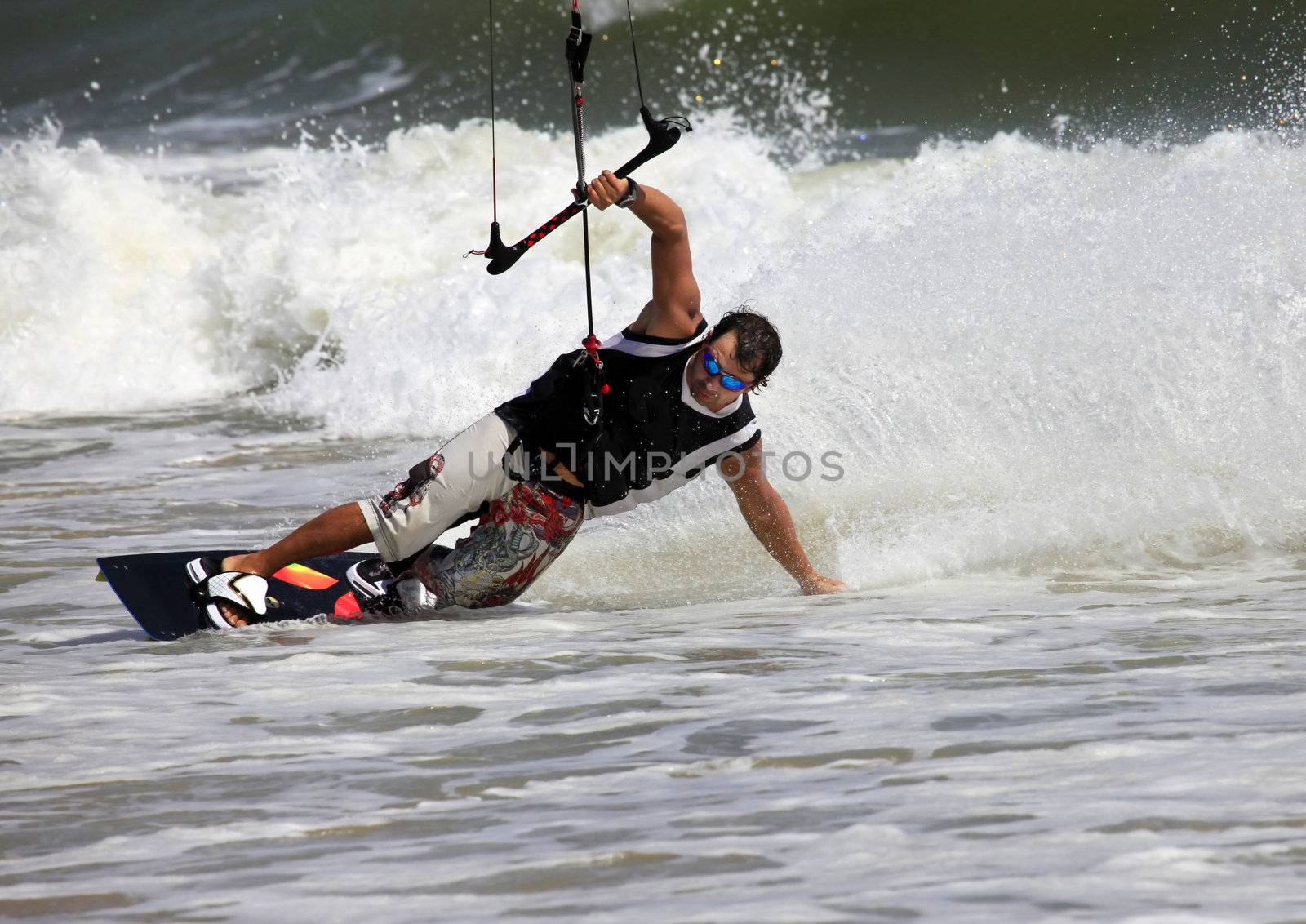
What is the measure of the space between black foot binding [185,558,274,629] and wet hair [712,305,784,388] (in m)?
1.74

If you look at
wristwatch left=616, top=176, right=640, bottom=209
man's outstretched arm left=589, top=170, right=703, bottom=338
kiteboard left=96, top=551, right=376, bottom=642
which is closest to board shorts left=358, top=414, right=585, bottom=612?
kiteboard left=96, top=551, right=376, bottom=642

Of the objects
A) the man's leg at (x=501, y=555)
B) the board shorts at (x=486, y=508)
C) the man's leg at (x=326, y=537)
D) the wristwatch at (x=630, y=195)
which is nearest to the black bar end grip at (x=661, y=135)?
the wristwatch at (x=630, y=195)

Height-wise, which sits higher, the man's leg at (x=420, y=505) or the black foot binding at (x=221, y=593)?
the man's leg at (x=420, y=505)

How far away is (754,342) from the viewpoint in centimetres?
439

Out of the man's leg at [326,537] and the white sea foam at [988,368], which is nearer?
the man's leg at [326,537]

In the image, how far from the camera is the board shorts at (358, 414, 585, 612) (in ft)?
15.5

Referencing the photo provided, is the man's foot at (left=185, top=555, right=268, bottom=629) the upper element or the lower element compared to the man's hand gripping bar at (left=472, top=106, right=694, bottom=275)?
lower

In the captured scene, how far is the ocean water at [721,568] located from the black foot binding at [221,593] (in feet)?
0.31

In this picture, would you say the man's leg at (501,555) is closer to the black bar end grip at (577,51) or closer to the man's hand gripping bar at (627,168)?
the man's hand gripping bar at (627,168)

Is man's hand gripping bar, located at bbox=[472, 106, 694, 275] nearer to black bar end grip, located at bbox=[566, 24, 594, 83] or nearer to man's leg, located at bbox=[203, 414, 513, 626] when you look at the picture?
black bar end grip, located at bbox=[566, 24, 594, 83]

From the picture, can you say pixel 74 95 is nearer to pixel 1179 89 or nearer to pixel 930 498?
pixel 1179 89

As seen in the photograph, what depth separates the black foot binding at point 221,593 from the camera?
4.83 m

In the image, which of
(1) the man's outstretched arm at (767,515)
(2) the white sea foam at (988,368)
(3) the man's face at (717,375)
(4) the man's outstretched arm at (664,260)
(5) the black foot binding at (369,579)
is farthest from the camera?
(2) the white sea foam at (988,368)

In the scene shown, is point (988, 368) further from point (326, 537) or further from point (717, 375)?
point (326, 537)
